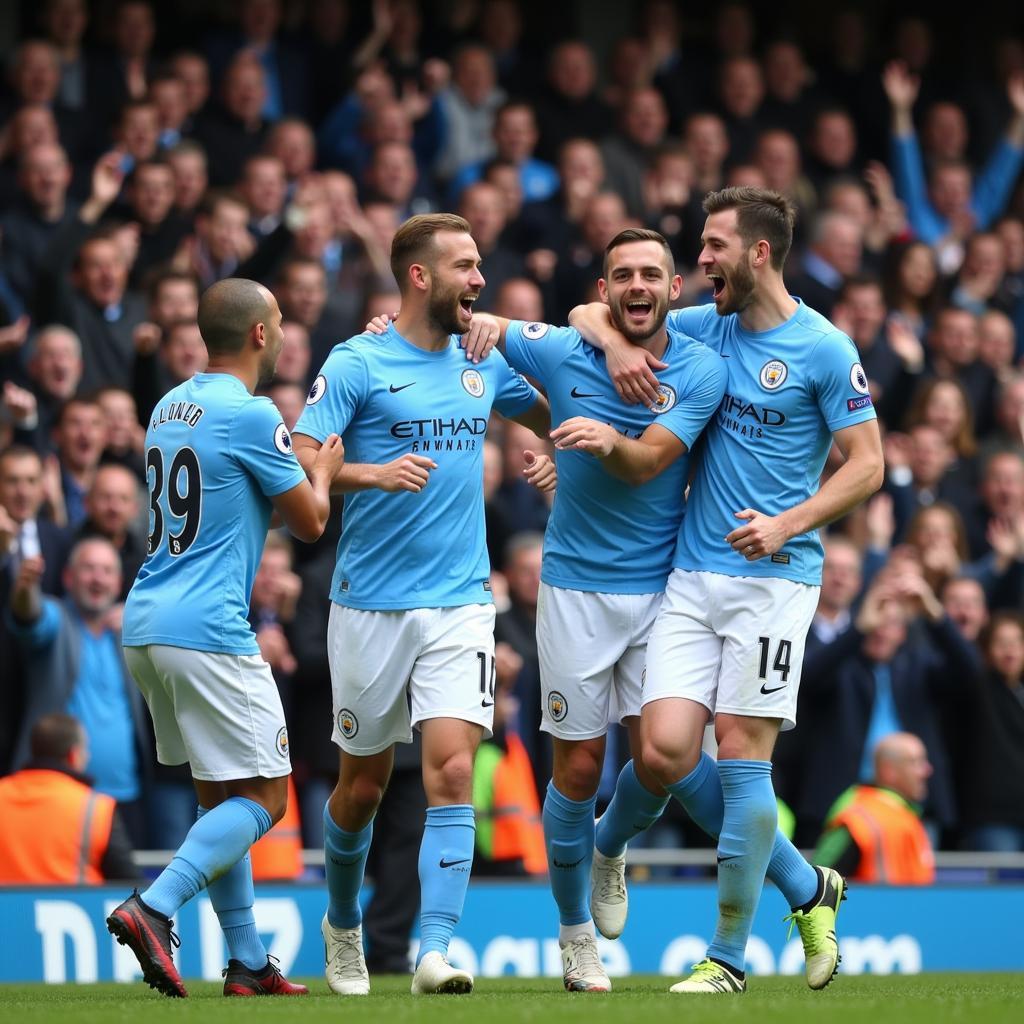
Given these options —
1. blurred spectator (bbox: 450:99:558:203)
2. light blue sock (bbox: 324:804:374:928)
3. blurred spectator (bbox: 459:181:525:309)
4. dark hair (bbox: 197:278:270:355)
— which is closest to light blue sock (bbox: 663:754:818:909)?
light blue sock (bbox: 324:804:374:928)

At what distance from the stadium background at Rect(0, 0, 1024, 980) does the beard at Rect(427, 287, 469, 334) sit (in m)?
3.04

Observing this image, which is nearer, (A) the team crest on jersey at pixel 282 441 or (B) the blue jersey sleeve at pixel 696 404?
(A) the team crest on jersey at pixel 282 441

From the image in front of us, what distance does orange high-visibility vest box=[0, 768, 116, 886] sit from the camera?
9.56 meters

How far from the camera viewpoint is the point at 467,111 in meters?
15.2

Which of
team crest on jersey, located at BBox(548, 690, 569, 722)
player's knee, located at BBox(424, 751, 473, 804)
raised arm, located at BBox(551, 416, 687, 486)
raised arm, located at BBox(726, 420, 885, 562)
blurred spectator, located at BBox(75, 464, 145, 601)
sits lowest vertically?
player's knee, located at BBox(424, 751, 473, 804)

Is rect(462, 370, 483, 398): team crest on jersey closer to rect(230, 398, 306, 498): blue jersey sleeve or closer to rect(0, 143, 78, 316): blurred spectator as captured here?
rect(230, 398, 306, 498): blue jersey sleeve

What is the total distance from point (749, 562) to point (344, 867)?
1.90 m

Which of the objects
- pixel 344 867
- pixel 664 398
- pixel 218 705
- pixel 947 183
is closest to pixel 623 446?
pixel 664 398

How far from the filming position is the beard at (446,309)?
770 cm

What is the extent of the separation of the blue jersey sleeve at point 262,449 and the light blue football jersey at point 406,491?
338 millimetres

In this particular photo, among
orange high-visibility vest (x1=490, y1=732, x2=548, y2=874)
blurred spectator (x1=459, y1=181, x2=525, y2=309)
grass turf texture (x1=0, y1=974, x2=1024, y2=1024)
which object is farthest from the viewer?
blurred spectator (x1=459, y1=181, x2=525, y2=309)

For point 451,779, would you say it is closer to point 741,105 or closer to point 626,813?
point 626,813

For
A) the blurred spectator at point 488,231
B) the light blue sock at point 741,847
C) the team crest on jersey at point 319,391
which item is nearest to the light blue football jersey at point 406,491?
the team crest on jersey at point 319,391

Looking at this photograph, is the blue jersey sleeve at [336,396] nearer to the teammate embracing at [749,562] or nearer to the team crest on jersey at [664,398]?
the teammate embracing at [749,562]
